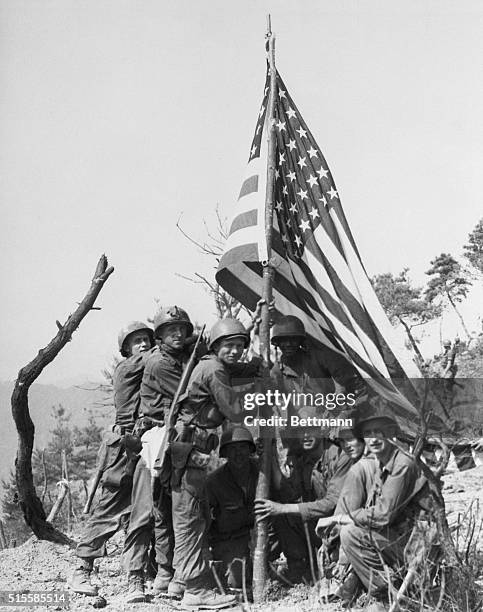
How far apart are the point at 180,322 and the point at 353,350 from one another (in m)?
1.67

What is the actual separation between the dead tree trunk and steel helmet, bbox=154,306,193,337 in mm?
1944

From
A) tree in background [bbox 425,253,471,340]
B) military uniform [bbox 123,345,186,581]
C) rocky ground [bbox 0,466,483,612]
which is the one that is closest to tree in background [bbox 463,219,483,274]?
tree in background [bbox 425,253,471,340]

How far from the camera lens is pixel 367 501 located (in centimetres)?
675

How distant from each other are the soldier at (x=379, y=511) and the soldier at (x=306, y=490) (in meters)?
0.39

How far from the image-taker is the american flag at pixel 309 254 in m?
8.02

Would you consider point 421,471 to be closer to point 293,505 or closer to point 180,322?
point 293,505

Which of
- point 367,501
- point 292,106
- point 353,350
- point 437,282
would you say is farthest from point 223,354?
point 437,282

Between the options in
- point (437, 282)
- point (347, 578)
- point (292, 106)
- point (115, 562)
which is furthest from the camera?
point (437, 282)

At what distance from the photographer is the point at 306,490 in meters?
7.80

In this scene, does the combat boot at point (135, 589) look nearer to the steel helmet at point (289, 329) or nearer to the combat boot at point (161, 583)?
the combat boot at point (161, 583)

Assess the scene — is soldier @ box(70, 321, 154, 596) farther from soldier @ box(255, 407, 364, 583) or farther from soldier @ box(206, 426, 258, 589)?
soldier @ box(255, 407, 364, 583)

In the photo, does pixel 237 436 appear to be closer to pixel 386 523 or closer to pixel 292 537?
pixel 292 537

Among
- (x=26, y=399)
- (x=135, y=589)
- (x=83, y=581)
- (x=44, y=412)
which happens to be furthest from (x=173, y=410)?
(x=44, y=412)

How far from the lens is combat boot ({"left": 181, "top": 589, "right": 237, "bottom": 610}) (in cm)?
711
